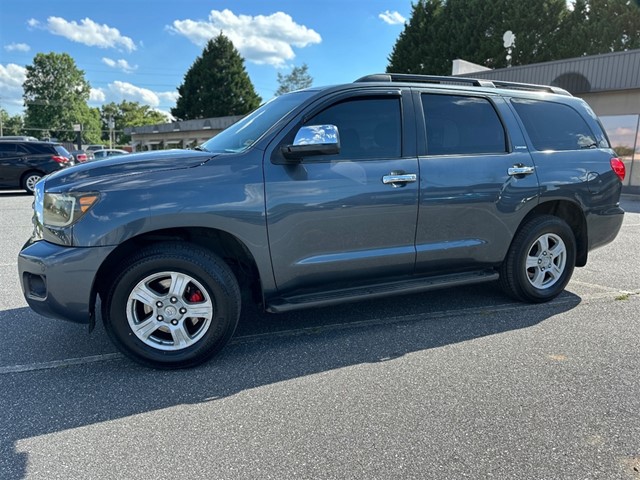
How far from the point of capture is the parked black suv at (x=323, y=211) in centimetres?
305

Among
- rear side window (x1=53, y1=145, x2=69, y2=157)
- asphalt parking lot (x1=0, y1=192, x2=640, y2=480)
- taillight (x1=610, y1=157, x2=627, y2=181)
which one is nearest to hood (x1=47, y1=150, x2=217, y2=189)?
asphalt parking lot (x1=0, y1=192, x2=640, y2=480)

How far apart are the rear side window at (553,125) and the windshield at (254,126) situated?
2082 mm

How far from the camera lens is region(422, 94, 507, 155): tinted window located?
153 inches

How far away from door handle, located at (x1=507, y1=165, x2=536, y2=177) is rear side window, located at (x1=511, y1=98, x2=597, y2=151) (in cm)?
27

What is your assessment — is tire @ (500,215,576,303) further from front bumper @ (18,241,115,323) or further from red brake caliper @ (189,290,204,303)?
front bumper @ (18,241,115,323)

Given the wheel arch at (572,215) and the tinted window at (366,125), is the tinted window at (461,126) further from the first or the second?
the wheel arch at (572,215)

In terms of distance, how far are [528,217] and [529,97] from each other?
1145mm

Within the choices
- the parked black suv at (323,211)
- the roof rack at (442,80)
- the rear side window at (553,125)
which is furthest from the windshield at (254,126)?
the rear side window at (553,125)

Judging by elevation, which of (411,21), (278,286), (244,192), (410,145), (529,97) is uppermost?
(411,21)

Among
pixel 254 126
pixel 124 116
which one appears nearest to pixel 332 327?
pixel 254 126

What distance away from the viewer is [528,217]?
4387 mm

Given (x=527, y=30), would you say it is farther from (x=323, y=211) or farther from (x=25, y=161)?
(x=323, y=211)

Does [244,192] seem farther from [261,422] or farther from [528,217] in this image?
[528,217]

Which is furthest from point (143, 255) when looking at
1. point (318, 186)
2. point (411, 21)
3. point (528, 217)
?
point (411, 21)
